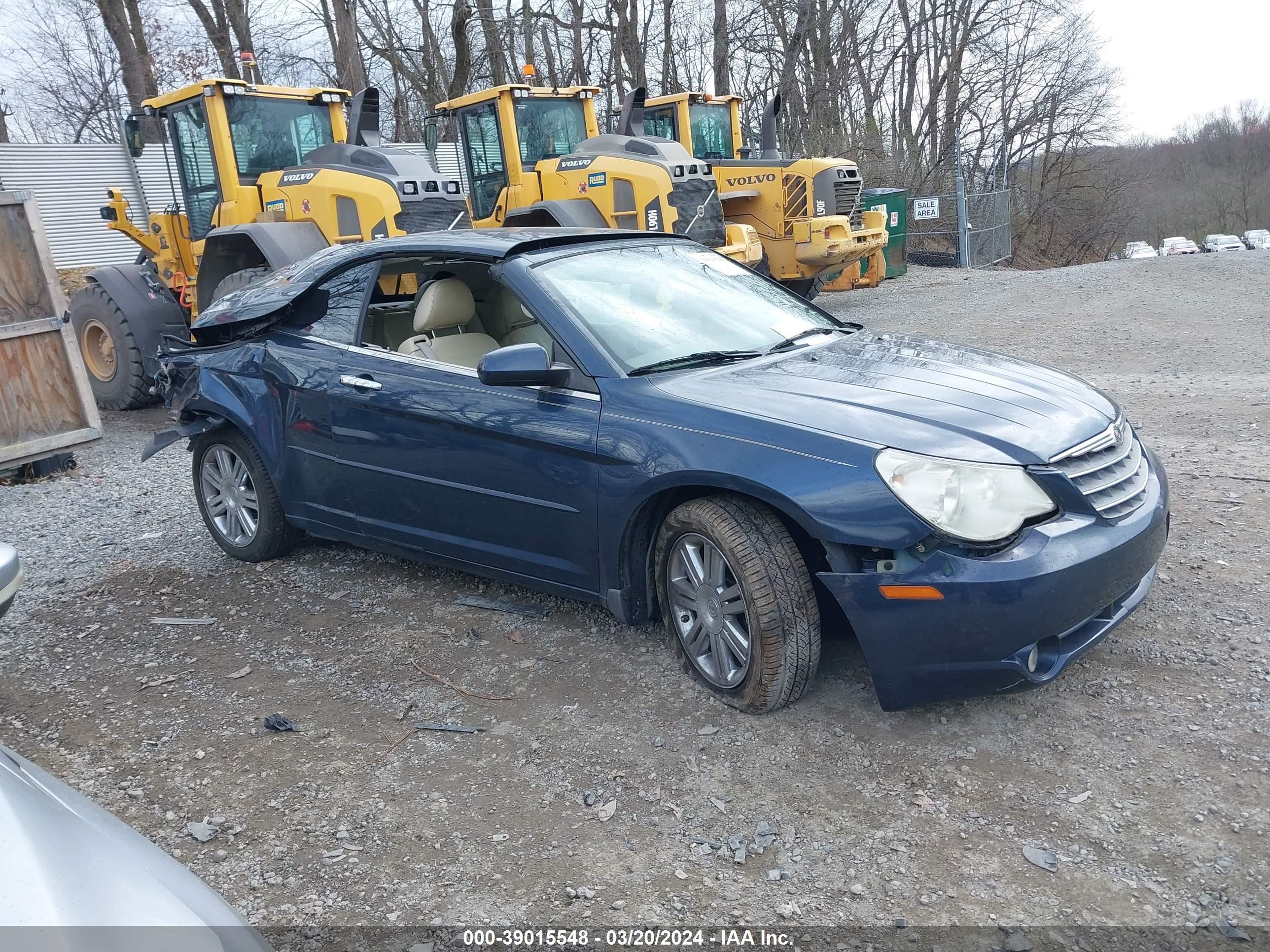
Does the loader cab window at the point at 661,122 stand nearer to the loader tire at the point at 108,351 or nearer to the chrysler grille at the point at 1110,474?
the loader tire at the point at 108,351

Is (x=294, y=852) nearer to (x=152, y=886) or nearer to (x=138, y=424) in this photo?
(x=152, y=886)

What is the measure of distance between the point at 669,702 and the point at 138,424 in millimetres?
8237

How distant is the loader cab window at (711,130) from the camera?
579 inches

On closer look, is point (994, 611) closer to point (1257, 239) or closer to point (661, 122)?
point (661, 122)

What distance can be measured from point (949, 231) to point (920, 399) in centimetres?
2096

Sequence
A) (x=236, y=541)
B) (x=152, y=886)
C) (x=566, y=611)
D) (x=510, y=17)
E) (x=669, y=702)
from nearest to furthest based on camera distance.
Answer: (x=152, y=886) < (x=669, y=702) < (x=566, y=611) < (x=236, y=541) < (x=510, y=17)

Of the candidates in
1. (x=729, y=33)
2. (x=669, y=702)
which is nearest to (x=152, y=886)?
(x=669, y=702)

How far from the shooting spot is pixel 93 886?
5.53 ft

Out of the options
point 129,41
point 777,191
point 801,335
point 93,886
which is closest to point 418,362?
point 801,335

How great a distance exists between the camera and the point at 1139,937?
2410mm

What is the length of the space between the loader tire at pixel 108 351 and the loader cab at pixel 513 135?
4186 millimetres

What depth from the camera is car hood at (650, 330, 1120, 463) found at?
10.4 ft

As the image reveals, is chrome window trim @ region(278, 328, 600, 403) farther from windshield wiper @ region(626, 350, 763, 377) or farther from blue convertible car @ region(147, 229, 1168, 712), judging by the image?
windshield wiper @ region(626, 350, 763, 377)

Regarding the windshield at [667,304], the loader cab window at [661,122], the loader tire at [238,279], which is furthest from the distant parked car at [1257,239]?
the windshield at [667,304]
